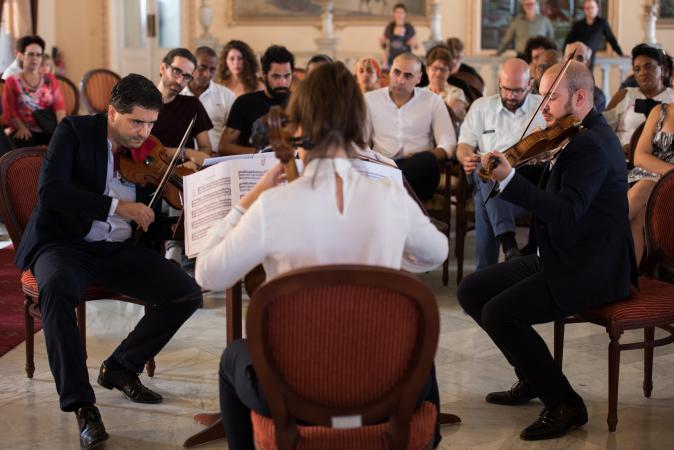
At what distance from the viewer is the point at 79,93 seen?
712 cm

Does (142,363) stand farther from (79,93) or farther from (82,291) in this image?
(79,93)

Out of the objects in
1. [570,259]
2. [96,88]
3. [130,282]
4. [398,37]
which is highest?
[398,37]

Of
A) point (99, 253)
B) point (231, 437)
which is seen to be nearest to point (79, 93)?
point (99, 253)

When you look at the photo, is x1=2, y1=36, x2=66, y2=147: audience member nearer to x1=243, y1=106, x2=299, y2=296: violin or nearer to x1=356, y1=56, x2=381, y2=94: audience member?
x1=356, y1=56, x2=381, y2=94: audience member

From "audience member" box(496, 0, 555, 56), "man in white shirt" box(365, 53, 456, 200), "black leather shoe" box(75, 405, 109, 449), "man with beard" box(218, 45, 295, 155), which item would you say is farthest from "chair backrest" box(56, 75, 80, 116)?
"audience member" box(496, 0, 555, 56)

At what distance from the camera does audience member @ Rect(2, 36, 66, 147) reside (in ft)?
20.2

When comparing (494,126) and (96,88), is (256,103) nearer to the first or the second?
(494,126)

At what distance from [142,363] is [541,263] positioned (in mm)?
1334

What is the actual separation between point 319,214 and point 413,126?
10.3 feet

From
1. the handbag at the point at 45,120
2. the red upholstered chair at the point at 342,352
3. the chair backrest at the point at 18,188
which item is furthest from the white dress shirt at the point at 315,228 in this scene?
the handbag at the point at 45,120

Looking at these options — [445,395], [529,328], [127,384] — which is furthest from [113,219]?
[529,328]

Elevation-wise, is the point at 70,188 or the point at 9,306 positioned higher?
the point at 70,188

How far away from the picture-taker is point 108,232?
3.20m

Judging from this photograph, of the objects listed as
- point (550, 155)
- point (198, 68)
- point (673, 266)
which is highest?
point (198, 68)
